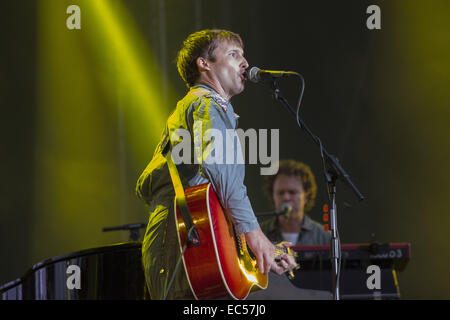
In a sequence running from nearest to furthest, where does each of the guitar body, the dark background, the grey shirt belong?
the guitar body, the grey shirt, the dark background

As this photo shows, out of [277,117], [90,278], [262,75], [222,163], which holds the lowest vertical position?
[90,278]

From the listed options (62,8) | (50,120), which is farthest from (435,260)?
(62,8)

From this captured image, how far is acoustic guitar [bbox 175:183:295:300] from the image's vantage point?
211 cm

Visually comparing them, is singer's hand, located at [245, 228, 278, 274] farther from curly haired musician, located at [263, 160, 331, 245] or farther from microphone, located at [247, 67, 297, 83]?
curly haired musician, located at [263, 160, 331, 245]

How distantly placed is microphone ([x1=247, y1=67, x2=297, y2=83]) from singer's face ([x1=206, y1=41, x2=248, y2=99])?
→ 62mm

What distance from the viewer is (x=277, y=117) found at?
648cm

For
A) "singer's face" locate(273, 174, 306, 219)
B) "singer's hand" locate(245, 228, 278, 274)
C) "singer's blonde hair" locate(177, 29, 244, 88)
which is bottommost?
"singer's face" locate(273, 174, 306, 219)

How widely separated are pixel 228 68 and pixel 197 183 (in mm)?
618

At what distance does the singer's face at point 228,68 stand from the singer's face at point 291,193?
2.99 m

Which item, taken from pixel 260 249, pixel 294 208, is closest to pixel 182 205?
pixel 260 249

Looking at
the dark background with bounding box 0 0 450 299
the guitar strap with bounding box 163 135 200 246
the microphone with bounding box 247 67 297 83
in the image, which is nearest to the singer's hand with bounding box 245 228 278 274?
the guitar strap with bounding box 163 135 200 246

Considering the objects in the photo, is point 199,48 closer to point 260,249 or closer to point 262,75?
point 262,75

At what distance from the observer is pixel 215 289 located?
83.4 inches

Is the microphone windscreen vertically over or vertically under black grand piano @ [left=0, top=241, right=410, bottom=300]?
over
